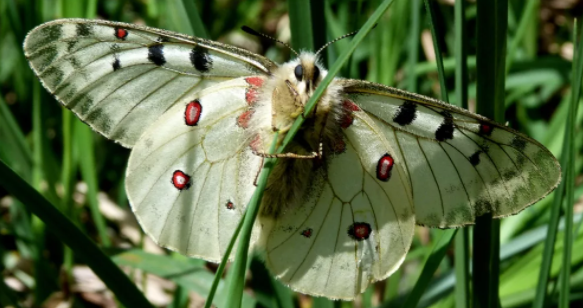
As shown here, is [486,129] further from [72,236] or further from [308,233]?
[72,236]

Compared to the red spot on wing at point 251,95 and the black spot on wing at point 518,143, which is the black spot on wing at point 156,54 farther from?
the black spot on wing at point 518,143

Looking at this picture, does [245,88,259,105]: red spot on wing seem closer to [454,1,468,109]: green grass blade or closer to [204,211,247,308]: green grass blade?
[454,1,468,109]: green grass blade

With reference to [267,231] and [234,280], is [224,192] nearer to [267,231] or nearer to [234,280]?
[267,231]

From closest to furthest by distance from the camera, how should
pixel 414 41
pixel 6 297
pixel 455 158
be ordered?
1. pixel 455 158
2. pixel 6 297
3. pixel 414 41

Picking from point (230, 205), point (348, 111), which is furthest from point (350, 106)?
point (230, 205)

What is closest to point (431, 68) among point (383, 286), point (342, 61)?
point (383, 286)

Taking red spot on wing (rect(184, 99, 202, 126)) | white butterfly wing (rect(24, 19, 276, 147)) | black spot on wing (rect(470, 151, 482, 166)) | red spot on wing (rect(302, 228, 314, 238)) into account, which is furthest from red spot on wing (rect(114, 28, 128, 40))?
black spot on wing (rect(470, 151, 482, 166))

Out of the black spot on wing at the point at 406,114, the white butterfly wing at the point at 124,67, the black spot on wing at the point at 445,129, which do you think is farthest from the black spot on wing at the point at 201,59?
the black spot on wing at the point at 445,129
